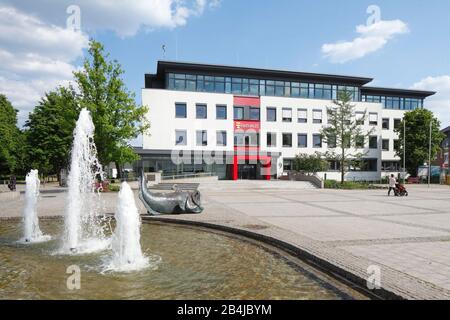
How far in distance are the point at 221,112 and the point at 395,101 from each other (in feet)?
111

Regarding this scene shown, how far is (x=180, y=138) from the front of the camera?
42656 millimetres

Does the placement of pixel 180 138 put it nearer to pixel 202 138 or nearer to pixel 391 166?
pixel 202 138

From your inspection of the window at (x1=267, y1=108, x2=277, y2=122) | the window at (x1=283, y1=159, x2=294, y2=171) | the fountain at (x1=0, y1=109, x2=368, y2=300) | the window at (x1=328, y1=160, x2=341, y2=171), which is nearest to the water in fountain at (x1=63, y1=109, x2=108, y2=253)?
the fountain at (x1=0, y1=109, x2=368, y2=300)

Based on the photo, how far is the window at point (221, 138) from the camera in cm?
4438

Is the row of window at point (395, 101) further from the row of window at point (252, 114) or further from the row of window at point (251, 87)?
the row of window at point (252, 114)

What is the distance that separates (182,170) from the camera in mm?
42062

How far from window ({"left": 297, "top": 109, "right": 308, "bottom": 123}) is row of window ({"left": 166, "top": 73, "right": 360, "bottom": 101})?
2.93m

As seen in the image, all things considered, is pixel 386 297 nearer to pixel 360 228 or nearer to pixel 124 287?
pixel 124 287

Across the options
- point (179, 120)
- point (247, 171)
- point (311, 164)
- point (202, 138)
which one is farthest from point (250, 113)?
point (311, 164)

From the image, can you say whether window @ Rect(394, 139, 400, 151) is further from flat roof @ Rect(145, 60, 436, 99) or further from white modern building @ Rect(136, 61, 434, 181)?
flat roof @ Rect(145, 60, 436, 99)

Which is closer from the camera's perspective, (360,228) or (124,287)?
Answer: (124,287)

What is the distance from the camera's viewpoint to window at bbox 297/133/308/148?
160 feet
